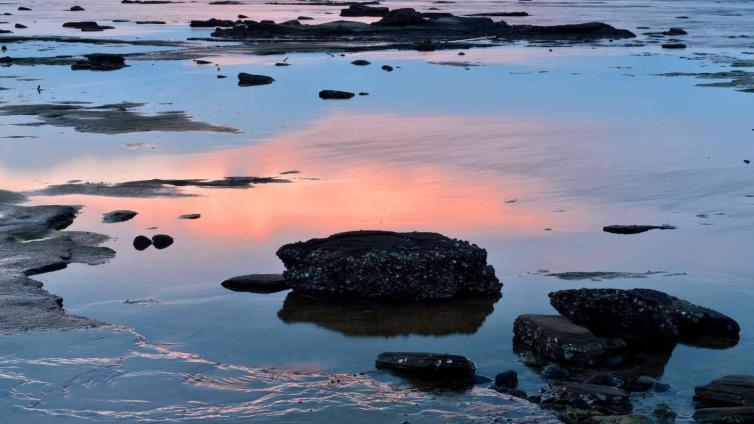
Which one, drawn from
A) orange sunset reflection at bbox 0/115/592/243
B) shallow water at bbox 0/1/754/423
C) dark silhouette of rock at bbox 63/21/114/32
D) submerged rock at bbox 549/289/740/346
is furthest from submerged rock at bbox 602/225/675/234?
dark silhouette of rock at bbox 63/21/114/32

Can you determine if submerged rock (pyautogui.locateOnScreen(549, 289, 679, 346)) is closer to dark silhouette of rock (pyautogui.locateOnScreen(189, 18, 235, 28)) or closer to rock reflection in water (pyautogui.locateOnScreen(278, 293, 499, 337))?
rock reflection in water (pyautogui.locateOnScreen(278, 293, 499, 337))

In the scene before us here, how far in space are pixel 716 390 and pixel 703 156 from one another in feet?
41.6

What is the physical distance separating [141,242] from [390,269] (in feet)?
13.0

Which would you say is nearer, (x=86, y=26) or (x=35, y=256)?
(x=35, y=256)

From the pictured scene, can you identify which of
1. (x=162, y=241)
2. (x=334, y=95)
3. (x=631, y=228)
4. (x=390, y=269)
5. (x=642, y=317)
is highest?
(x=390, y=269)

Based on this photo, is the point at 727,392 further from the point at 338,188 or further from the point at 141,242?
the point at 338,188

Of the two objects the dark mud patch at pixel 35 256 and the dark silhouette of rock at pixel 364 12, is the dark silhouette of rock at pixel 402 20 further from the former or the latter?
the dark mud patch at pixel 35 256

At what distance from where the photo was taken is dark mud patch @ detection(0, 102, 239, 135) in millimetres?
23922

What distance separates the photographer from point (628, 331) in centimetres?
984

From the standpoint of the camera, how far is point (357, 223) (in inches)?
561

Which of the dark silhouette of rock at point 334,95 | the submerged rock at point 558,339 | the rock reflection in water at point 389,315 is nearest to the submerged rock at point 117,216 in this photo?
the rock reflection in water at point 389,315

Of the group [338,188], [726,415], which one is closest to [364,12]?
[338,188]

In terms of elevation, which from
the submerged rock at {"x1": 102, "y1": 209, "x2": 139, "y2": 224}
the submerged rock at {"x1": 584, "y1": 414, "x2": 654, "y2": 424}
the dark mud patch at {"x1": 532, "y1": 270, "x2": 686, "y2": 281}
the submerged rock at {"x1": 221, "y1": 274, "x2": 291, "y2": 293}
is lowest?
the dark mud patch at {"x1": 532, "y1": 270, "x2": 686, "y2": 281}

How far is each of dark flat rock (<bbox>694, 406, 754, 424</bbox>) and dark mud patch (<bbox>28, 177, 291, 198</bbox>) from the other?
10.3 meters
